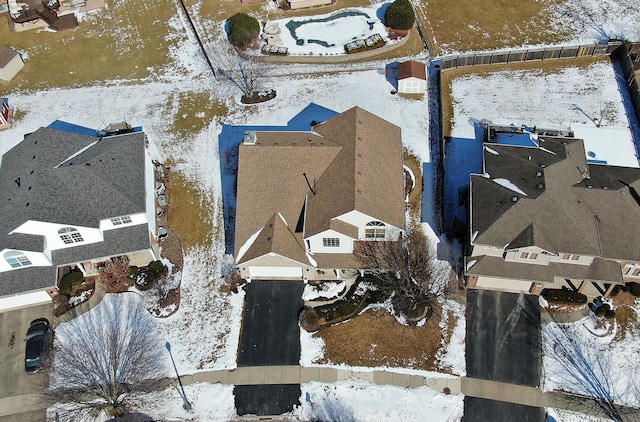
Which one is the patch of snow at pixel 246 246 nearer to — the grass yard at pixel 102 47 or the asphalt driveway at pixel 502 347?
the asphalt driveway at pixel 502 347

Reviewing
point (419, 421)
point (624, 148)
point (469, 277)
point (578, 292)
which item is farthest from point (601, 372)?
point (624, 148)

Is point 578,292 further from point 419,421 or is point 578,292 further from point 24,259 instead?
point 24,259

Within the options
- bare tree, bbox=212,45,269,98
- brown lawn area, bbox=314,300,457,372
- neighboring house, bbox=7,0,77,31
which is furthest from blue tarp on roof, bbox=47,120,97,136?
brown lawn area, bbox=314,300,457,372

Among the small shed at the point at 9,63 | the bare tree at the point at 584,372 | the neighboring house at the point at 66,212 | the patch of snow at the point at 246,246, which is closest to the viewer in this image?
the bare tree at the point at 584,372

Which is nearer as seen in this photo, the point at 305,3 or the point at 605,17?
the point at 605,17

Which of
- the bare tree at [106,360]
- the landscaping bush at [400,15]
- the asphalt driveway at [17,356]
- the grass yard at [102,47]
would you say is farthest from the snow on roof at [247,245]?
the landscaping bush at [400,15]

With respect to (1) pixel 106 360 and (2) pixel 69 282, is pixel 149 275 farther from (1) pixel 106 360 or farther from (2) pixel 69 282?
(1) pixel 106 360

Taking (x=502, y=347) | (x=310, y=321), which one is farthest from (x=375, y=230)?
(x=502, y=347)
